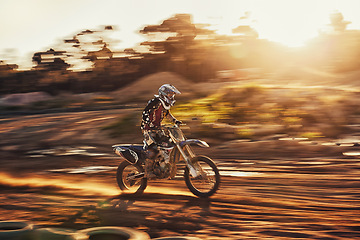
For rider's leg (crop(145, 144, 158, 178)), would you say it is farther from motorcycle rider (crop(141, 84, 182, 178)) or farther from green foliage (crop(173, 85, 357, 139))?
green foliage (crop(173, 85, 357, 139))

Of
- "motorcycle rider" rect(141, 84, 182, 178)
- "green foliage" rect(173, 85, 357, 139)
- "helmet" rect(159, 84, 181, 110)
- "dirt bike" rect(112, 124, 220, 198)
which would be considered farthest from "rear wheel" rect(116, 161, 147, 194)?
"green foliage" rect(173, 85, 357, 139)

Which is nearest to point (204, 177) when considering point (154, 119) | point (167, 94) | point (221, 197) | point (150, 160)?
point (221, 197)

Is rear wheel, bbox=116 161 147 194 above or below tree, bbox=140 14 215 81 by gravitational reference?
below

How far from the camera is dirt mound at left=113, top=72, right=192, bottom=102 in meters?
49.8

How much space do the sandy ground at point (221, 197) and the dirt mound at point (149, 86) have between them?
35339mm

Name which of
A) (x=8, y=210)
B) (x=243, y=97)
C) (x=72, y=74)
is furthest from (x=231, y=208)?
(x=72, y=74)

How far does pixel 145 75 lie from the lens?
5616 cm

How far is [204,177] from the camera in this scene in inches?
314

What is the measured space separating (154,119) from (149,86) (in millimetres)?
44424

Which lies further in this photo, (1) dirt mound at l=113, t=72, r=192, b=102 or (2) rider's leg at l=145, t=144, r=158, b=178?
(1) dirt mound at l=113, t=72, r=192, b=102

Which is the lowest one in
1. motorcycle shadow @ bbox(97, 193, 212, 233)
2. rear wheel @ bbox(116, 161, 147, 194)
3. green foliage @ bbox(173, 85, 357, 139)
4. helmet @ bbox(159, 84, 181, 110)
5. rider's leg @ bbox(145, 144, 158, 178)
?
motorcycle shadow @ bbox(97, 193, 212, 233)

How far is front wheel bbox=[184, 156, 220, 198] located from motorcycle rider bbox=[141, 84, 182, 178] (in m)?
0.67

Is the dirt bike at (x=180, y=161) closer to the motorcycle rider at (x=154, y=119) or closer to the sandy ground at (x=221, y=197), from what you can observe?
the motorcycle rider at (x=154, y=119)

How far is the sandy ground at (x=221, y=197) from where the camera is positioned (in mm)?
6367
